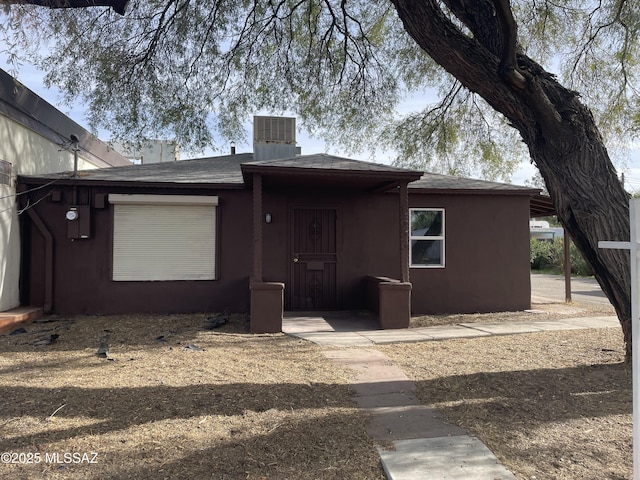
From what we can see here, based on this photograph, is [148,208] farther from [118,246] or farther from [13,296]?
[13,296]

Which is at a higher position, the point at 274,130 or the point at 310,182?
the point at 274,130

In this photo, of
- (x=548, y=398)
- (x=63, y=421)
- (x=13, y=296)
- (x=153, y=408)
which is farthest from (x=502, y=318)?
(x=13, y=296)

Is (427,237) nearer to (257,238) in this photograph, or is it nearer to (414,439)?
(257,238)

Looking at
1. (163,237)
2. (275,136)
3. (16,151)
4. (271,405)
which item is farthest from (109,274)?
(271,405)

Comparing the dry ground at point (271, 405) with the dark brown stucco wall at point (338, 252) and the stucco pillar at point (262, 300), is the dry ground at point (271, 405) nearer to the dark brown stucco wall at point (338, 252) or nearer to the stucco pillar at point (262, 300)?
the stucco pillar at point (262, 300)

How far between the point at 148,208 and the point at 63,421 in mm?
5783

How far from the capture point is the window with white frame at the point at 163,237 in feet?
28.6

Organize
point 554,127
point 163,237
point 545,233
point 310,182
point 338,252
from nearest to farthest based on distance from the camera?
point 554,127 → point 310,182 → point 163,237 → point 338,252 → point 545,233

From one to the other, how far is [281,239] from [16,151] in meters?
4.92

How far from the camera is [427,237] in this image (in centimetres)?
977

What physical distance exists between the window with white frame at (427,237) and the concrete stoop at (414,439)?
→ 16.8 feet

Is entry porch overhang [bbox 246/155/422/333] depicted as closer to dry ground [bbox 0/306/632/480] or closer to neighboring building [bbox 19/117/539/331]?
neighboring building [bbox 19/117/539/331]

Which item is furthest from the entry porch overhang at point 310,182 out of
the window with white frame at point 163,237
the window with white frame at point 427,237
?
the window with white frame at point 427,237

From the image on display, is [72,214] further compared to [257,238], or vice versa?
[72,214]
